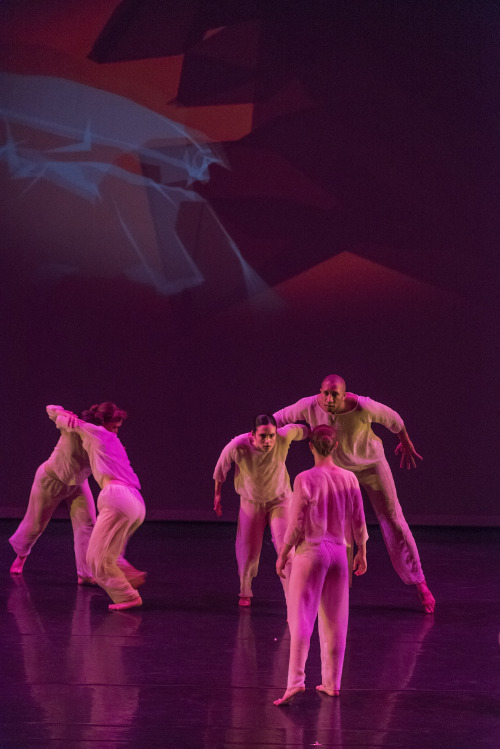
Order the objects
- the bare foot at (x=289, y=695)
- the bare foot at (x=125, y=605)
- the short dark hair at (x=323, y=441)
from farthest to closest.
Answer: the bare foot at (x=125, y=605) → the short dark hair at (x=323, y=441) → the bare foot at (x=289, y=695)

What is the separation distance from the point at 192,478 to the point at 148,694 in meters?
5.15

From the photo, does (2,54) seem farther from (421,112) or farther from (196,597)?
(196,597)

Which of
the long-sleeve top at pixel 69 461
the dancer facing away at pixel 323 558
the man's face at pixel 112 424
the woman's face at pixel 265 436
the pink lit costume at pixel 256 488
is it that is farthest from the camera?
the long-sleeve top at pixel 69 461

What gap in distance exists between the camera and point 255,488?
580cm

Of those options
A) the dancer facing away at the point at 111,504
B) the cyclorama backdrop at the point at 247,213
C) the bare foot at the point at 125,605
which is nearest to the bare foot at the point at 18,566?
the dancer facing away at the point at 111,504

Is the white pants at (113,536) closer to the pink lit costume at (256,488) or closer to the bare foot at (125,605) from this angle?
the bare foot at (125,605)

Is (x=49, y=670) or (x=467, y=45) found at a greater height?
(x=467, y=45)

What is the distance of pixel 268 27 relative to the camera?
910 centimetres

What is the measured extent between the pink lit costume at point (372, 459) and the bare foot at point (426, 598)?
0.05 m

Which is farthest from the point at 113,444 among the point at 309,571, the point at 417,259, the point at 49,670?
the point at 417,259

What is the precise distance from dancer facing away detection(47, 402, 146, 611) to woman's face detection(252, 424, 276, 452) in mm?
890

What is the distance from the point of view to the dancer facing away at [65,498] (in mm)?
6457

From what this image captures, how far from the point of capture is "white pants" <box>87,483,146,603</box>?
18.6ft

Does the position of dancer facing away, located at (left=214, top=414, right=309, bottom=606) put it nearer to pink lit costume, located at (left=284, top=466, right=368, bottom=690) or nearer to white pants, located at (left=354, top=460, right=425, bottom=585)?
white pants, located at (left=354, top=460, right=425, bottom=585)
